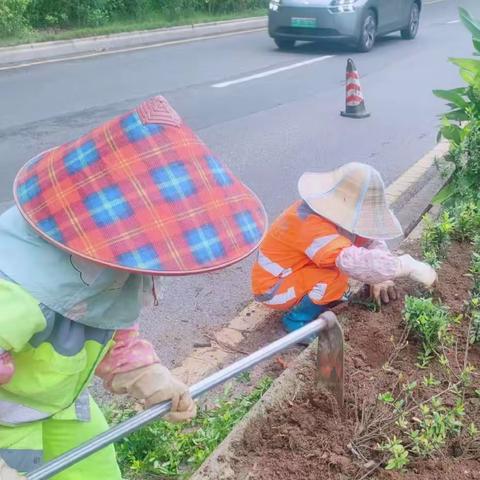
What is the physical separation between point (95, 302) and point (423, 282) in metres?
1.96

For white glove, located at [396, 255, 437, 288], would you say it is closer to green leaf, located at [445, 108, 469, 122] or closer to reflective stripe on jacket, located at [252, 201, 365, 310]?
reflective stripe on jacket, located at [252, 201, 365, 310]

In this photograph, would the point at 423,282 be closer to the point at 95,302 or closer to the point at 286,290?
the point at 286,290

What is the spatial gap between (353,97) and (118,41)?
23.4 feet

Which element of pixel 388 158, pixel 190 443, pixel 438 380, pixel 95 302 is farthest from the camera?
pixel 388 158

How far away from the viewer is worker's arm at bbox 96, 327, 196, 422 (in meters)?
1.99

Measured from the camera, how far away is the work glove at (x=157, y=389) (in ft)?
6.52

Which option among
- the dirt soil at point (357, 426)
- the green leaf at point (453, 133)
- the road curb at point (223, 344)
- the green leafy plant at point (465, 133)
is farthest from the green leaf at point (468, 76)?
the dirt soil at point (357, 426)

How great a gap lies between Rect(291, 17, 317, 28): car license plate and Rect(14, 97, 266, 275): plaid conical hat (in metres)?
12.2

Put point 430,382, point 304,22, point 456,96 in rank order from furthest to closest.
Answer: point 304,22
point 456,96
point 430,382

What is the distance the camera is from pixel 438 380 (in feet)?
9.51

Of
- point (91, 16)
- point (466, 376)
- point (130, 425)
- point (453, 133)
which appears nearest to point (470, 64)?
point (453, 133)

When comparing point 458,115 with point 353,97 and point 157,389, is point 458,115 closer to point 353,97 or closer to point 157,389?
point 157,389

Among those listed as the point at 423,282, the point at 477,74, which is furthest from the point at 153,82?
the point at 423,282

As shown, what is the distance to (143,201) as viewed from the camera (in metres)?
1.58
